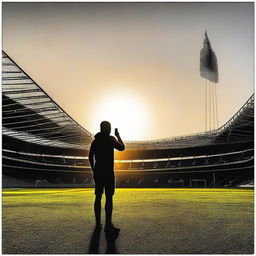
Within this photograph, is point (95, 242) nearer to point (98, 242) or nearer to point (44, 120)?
point (98, 242)

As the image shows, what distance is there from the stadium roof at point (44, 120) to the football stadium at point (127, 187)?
4.4 inches

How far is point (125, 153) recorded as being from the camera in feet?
212

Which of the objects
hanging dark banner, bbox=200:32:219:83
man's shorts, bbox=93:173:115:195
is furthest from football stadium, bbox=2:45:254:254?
hanging dark banner, bbox=200:32:219:83

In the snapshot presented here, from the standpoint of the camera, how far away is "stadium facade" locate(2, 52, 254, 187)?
3291cm

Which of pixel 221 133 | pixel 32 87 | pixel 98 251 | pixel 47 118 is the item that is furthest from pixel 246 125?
pixel 98 251

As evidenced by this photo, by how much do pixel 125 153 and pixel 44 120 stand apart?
3254 cm

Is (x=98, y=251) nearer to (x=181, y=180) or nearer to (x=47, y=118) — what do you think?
(x=47, y=118)

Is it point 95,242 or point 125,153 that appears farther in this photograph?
point 125,153

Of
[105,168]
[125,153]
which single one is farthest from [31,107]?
[125,153]

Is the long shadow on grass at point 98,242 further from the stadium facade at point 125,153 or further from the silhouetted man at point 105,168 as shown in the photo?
the stadium facade at point 125,153

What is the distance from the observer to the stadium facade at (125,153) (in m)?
32.9

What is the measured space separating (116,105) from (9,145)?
29717mm

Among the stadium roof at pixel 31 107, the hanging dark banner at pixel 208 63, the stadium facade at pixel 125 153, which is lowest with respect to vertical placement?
the stadium facade at pixel 125 153

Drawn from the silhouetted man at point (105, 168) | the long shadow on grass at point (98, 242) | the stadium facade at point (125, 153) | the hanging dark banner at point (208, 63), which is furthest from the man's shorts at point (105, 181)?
the hanging dark banner at point (208, 63)
